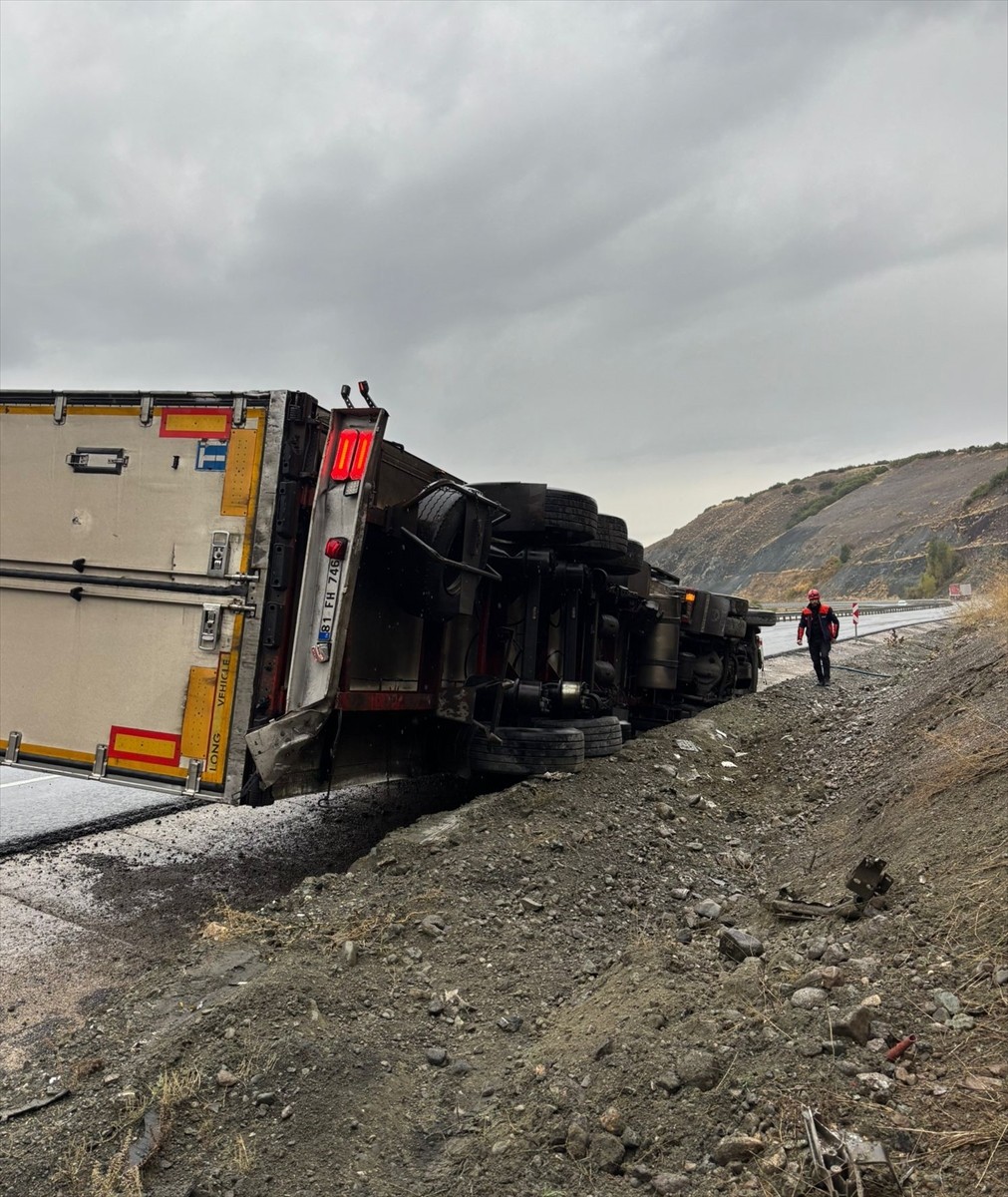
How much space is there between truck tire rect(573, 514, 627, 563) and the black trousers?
20.9 ft

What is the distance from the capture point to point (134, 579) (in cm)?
495

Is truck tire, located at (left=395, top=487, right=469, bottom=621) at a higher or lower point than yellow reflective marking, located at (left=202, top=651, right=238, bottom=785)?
higher

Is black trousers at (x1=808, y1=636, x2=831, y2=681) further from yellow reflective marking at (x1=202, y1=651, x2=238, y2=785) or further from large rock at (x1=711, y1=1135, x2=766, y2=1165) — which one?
large rock at (x1=711, y1=1135, x2=766, y2=1165)

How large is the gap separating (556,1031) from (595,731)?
358 centimetres

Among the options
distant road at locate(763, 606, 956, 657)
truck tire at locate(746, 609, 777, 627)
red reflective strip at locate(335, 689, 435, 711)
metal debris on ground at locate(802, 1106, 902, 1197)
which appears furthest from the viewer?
distant road at locate(763, 606, 956, 657)

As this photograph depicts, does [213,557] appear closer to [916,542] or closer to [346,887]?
[346,887]

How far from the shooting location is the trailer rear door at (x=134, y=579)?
187 inches

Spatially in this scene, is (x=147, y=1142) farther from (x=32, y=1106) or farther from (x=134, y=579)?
(x=134, y=579)

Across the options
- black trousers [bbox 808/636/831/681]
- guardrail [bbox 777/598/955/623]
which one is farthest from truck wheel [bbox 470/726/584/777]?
guardrail [bbox 777/598/955/623]

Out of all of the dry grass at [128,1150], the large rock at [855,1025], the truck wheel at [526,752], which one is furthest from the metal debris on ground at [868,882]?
the truck wheel at [526,752]

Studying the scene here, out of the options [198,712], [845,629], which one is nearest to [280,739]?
[198,712]

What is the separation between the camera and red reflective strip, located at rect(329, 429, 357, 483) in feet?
15.1

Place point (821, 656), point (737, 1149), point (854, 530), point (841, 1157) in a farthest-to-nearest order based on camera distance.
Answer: point (854, 530) < point (821, 656) < point (737, 1149) < point (841, 1157)

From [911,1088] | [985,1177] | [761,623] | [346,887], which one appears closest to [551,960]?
[346,887]
